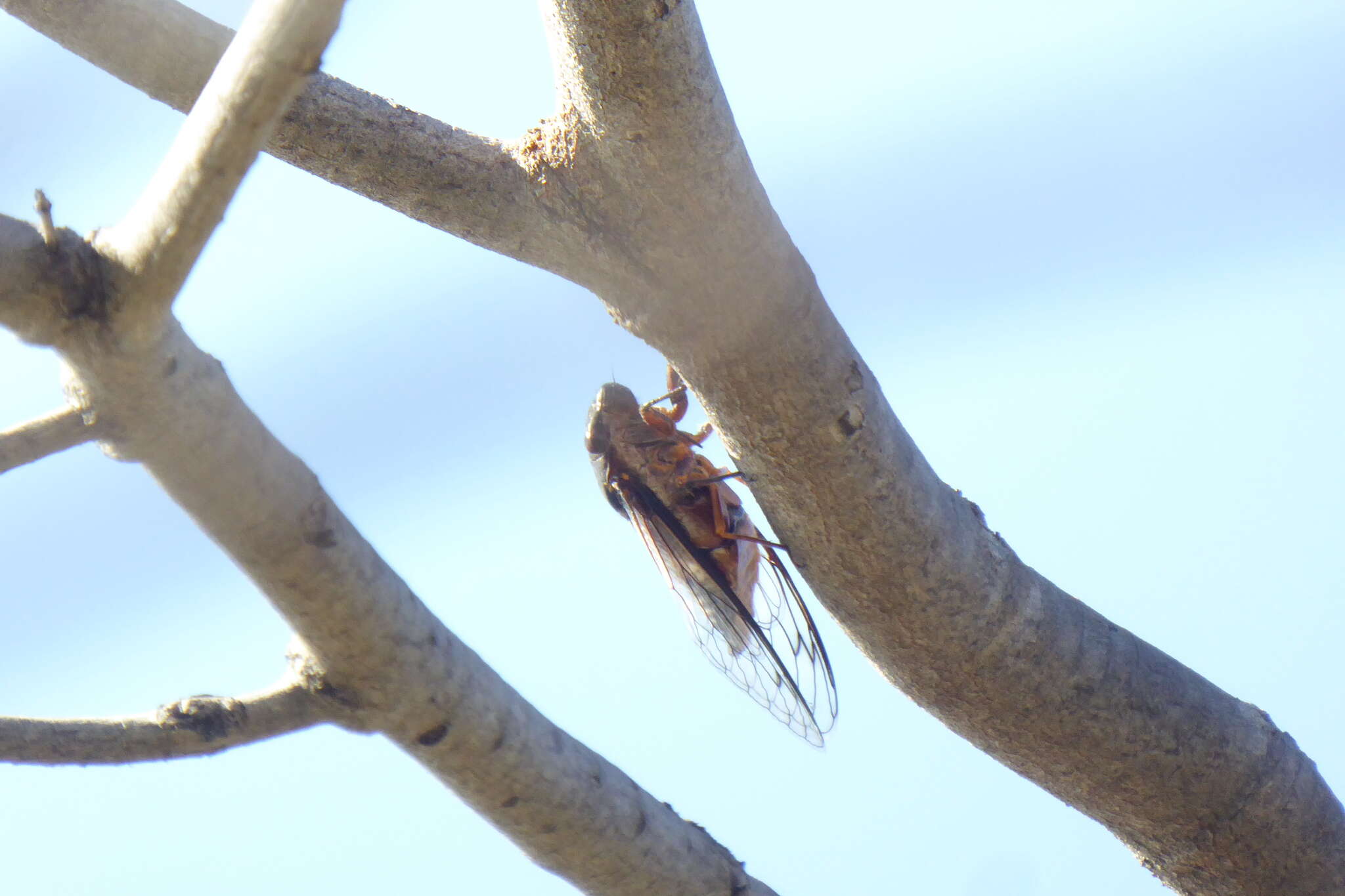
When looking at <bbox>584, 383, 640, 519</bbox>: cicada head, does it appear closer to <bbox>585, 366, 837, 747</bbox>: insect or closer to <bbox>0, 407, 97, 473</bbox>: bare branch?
<bbox>585, 366, 837, 747</bbox>: insect

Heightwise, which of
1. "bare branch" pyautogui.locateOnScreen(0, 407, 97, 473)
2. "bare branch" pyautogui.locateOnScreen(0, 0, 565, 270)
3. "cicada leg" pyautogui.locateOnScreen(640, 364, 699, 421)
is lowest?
"bare branch" pyautogui.locateOnScreen(0, 407, 97, 473)

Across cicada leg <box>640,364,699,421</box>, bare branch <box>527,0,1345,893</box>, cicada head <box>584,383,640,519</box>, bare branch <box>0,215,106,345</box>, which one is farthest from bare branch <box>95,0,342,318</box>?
cicada head <box>584,383,640,519</box>

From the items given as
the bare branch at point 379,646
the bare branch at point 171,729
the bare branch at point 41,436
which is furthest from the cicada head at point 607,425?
the bare branch at point 41,436

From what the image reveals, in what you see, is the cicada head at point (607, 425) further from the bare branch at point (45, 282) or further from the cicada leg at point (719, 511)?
the bare branch at point (45, 282)

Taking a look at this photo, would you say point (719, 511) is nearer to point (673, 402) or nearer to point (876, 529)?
point (673, 402)

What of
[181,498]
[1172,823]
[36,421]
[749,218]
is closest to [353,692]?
[181,498]

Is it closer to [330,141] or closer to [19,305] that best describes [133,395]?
[19,305]

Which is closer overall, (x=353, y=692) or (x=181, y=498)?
(x=181, y=498)
